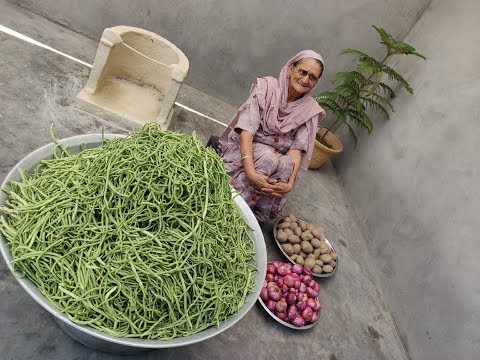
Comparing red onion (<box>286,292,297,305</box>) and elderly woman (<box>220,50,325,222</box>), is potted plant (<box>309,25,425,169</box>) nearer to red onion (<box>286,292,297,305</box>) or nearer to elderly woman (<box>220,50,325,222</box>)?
elderly woman (<box>220,50,325,222</box>)

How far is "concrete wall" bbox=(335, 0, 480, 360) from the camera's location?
2.56 m

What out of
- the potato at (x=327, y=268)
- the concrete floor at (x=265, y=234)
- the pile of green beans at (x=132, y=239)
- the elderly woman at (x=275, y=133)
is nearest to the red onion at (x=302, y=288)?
the concrete floor at (x=265, y=234)

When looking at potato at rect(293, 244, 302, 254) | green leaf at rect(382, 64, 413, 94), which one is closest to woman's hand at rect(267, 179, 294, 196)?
potato at rect(293, 244, 302, 254)

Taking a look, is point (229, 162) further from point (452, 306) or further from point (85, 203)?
point (452, 306)

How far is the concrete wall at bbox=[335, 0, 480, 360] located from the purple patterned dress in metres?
1.12

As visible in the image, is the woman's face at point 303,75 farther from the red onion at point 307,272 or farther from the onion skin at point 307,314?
the onion skin at point 307,314

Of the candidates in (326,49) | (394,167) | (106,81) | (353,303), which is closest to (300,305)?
(353,303)

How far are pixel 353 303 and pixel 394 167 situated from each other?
1381mm

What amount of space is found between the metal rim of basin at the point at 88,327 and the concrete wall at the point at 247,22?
271 cm

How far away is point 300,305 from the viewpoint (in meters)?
2.43

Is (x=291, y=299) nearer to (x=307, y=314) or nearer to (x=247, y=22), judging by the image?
(x=307, y=314)

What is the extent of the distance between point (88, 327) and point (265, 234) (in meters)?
1.85

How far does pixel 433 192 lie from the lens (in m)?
3.01

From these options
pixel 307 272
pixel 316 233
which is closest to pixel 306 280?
pixel 307 272
